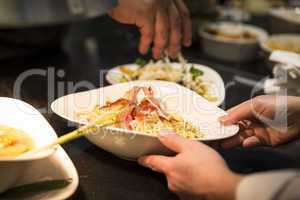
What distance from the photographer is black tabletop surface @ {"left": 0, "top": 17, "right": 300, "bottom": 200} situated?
37.5 inches

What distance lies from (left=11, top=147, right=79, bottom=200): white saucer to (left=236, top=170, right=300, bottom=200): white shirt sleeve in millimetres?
307

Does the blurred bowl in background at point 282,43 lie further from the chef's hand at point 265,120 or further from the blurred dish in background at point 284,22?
the chef's hand at point 265,120

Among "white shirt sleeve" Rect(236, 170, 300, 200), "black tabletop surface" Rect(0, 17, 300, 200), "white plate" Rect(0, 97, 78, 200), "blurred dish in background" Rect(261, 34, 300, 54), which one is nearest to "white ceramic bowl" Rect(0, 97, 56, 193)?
"white plate" Rect(0, 97, 78, 200)

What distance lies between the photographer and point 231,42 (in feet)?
5.88

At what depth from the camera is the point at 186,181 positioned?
2.68 feet

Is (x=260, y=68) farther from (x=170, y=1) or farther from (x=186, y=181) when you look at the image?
(x=186, y=181)

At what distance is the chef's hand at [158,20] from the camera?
138 cm

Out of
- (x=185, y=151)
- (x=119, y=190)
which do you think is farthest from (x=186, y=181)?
(x=119, y=190)

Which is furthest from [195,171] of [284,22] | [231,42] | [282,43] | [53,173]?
[284,22]

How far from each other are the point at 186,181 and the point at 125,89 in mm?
421

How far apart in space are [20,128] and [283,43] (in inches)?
50.4

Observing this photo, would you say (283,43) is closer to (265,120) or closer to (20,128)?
(265,120)

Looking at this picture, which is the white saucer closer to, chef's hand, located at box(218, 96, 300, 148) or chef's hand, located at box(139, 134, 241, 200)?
chef's hand, located at box(139, 134, 241, 200)

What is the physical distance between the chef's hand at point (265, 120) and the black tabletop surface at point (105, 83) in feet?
0.12
